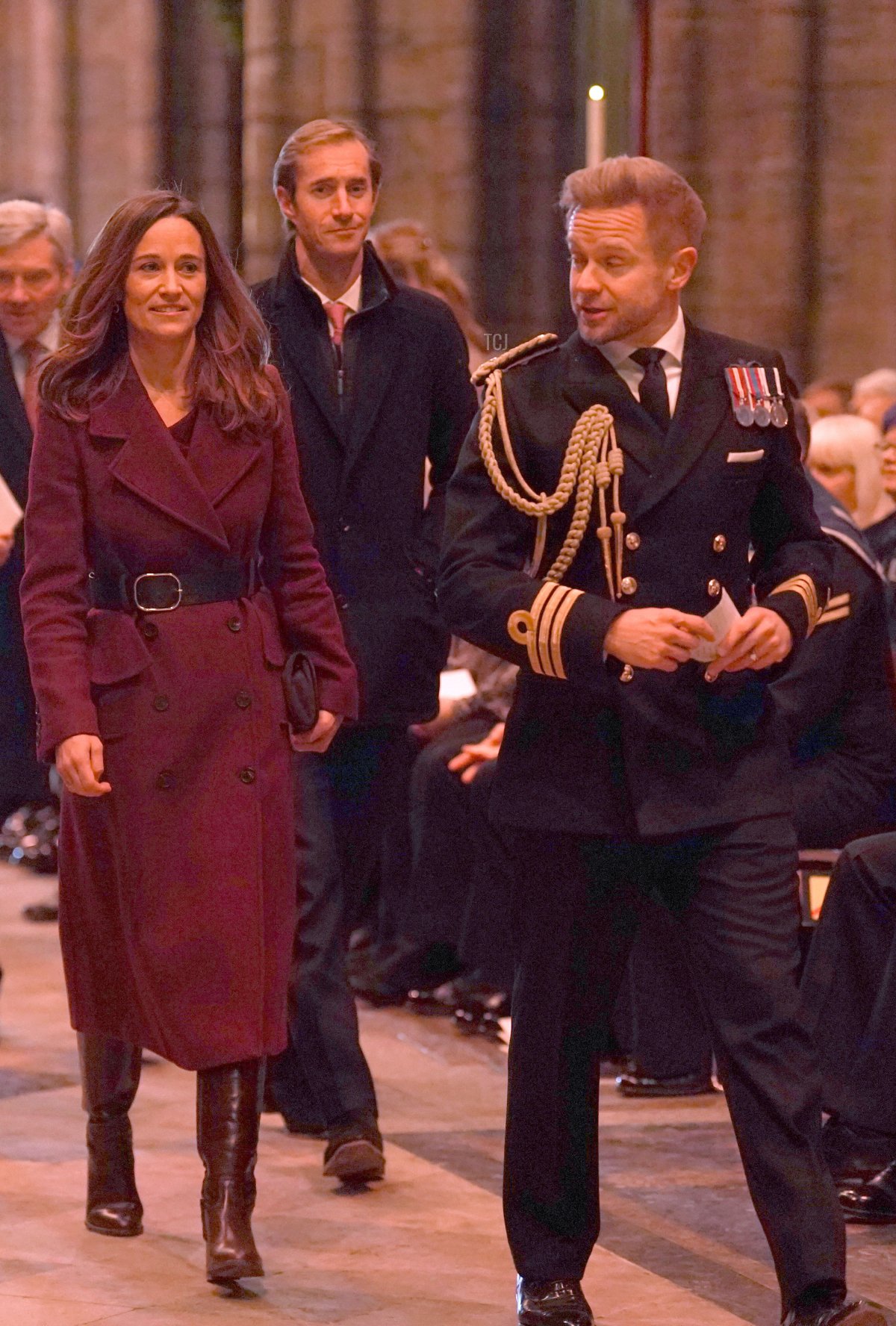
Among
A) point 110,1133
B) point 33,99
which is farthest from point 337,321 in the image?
point 33,99

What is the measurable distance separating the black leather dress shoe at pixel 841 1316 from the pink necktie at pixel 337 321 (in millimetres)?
2265

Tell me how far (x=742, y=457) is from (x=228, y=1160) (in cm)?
148

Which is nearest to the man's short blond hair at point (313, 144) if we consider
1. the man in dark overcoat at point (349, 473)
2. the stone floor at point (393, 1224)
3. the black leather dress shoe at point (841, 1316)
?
the man in dark overcoat at point (349, 473)

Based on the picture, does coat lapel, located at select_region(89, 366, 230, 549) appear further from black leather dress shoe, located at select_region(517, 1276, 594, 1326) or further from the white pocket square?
black leather dress shoe, located at select_region(517, 1276, 594, 1326)

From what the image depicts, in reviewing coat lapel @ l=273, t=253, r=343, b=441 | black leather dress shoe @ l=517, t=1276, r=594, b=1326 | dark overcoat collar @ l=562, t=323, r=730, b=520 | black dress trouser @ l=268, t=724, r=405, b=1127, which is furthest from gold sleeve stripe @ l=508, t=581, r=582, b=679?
coat lapel @ l=273, t=253, r=343, b=441

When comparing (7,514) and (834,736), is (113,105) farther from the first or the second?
(834,736)

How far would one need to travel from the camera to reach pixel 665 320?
4.20 meters

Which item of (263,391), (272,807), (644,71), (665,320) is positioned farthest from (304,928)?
(644,71)

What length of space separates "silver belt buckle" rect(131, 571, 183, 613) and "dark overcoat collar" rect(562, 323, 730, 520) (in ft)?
2.71

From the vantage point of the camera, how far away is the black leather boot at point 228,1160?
4.52m

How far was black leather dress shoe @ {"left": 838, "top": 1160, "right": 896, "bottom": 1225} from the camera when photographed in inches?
197

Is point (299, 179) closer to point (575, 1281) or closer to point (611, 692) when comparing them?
point (611, 692)

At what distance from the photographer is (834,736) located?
19.4ft

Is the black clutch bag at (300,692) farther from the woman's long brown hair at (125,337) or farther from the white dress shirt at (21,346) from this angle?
the white dress shirt at (21,346)
